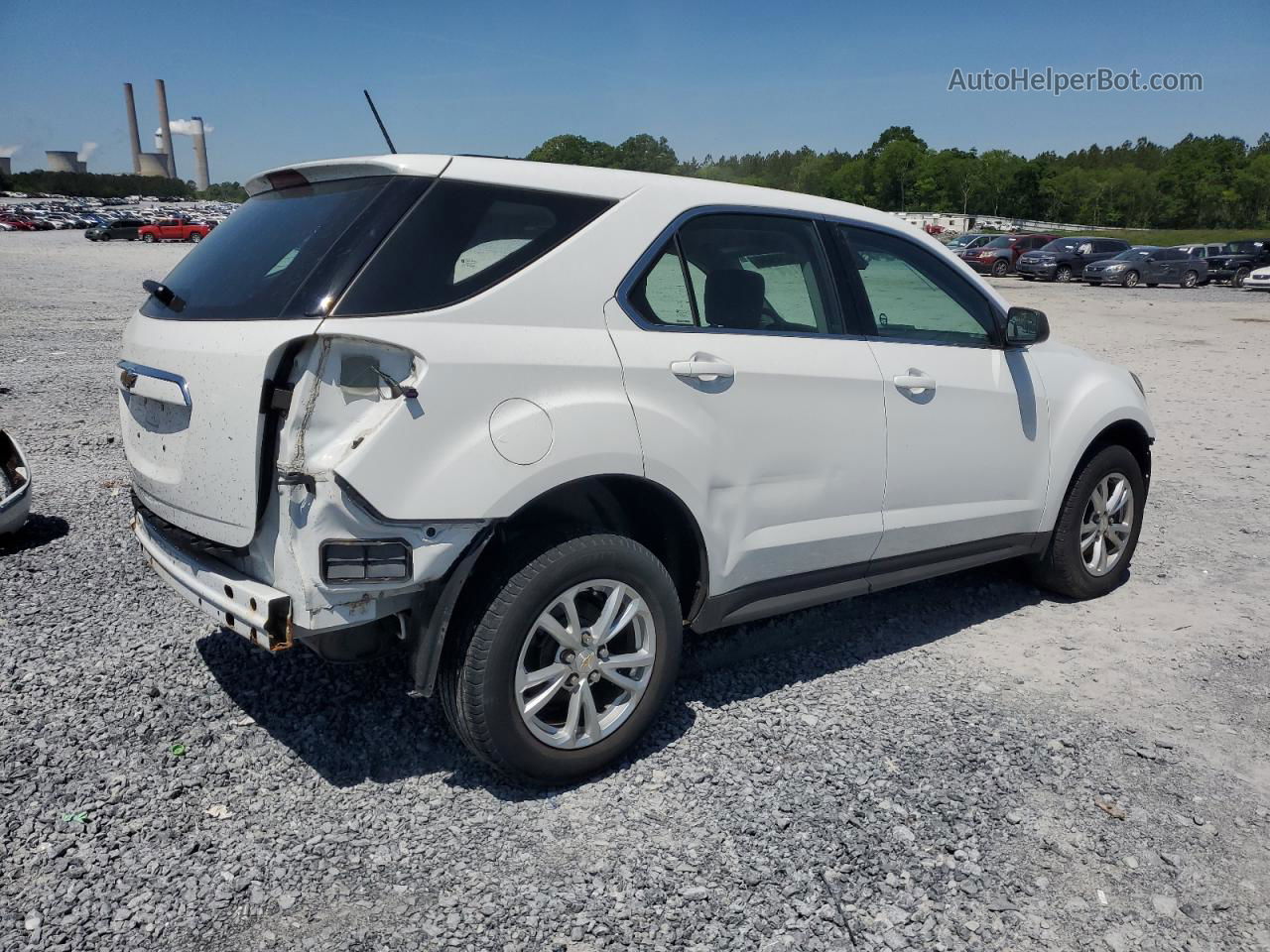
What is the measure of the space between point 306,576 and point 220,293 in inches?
40.4

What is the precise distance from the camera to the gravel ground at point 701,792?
254 centimetres

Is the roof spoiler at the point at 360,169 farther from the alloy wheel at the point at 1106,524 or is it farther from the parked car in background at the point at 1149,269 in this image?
the parked car in background at the point at 1149,269

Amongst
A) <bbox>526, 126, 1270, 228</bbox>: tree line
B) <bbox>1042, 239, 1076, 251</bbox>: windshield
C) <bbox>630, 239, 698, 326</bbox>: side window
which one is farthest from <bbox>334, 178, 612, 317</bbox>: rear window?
<bbox>526, 126, 1270, 228</bbox>: tree line

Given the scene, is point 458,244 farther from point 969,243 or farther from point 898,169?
point 898,169

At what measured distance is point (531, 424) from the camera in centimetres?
280

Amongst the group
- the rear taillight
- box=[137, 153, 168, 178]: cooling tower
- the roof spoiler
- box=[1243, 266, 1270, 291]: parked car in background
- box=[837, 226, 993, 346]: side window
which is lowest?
box=[1243, 266, 1270, 291]: parked car in background

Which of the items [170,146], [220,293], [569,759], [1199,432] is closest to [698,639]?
[569,759]

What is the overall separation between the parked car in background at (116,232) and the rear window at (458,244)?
56559mm

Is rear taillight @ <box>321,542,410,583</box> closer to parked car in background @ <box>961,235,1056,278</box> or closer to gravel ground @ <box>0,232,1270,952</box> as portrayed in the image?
gravel ground @ <box>0,232,1270,952</box>

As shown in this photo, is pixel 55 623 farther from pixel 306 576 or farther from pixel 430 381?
pixel 430 381

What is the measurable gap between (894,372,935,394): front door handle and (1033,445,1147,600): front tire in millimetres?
1347

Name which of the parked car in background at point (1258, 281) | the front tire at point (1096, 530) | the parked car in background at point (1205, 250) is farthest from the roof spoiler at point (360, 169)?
the parked car in background at point (1205, 250)

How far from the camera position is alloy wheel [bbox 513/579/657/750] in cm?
298

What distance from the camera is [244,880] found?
263 cm
